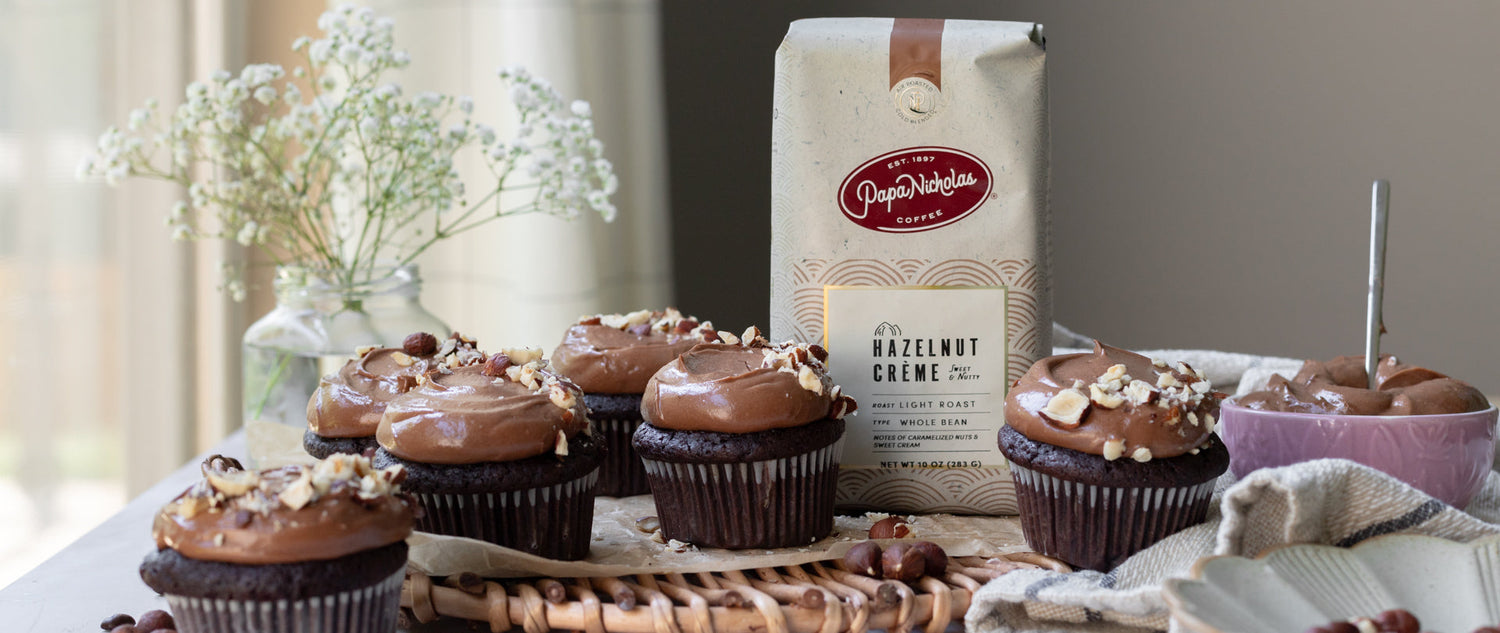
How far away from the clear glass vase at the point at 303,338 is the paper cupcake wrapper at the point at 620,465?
0.40 m

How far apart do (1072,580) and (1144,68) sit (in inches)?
109

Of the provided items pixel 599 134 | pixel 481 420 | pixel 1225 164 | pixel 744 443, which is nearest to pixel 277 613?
pixel 481 420

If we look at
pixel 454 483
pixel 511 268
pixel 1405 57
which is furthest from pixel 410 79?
pixel 1405 57

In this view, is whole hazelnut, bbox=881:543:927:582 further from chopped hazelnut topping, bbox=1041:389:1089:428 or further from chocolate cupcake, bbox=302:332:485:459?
chocolate cupcake, bbox=302:332:485:459

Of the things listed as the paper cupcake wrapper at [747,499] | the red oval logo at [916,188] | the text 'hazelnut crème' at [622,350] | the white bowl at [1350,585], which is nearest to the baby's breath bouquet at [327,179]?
the text 'hazelnut crème' at [622,350]

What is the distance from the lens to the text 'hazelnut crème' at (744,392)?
4.43 feet

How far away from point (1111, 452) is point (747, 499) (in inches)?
16.6

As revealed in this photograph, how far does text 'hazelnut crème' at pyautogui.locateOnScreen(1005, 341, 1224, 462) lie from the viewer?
4.06 ft

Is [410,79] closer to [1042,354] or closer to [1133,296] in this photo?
[1042,354]

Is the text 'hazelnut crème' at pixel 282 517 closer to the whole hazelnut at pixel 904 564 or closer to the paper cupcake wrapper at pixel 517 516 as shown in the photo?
the paper cupcake wrapper at pixel 517 516

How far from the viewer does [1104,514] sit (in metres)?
1.28

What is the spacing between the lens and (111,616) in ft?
3.92

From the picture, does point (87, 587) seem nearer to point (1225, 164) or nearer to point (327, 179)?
point (327, 179)

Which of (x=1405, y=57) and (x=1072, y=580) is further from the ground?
(x=1405, y=57)
